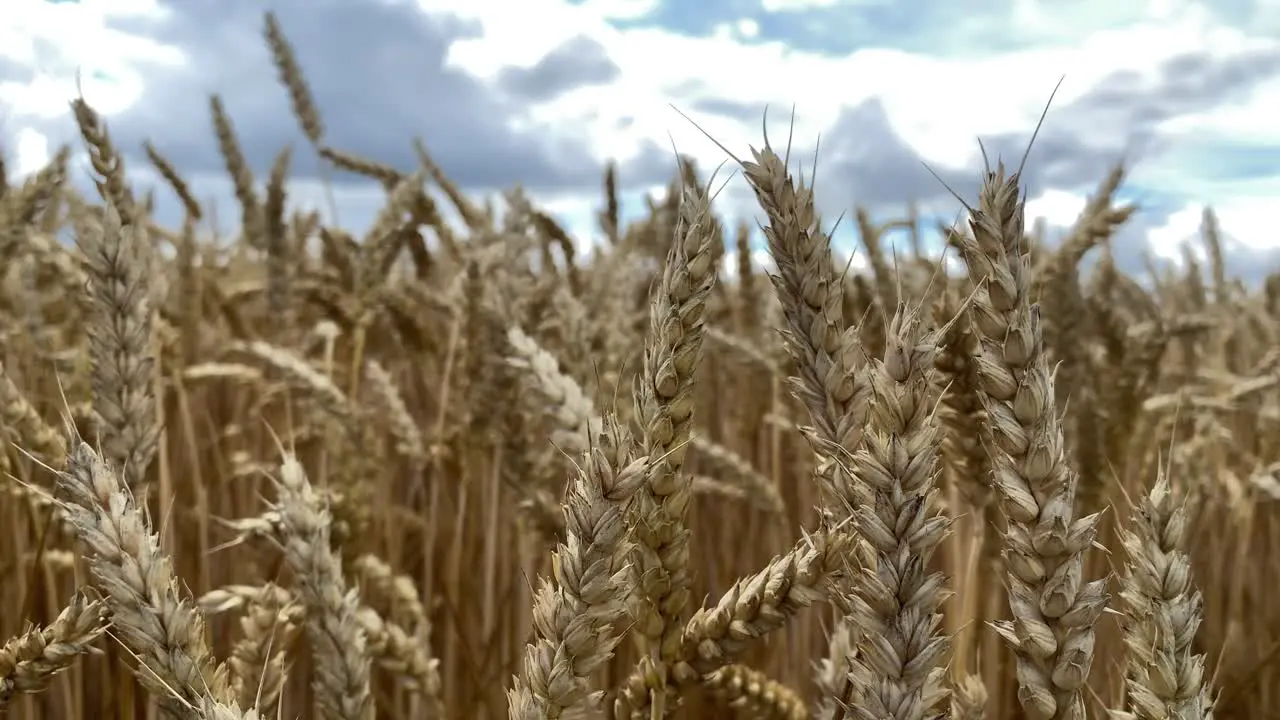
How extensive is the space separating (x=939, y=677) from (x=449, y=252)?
2248mm

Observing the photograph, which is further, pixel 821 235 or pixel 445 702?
pixel 445 702

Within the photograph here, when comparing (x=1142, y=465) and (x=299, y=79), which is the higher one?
(x=299, y=79)

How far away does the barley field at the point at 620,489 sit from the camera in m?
0.57

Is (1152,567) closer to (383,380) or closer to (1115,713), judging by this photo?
(1115,713)

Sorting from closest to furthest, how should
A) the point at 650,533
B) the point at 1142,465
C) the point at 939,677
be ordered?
the point at 939,677
the point at 650,533
the point at 1142,465

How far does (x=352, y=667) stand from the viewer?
2.64ft

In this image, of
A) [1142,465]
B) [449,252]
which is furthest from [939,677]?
[449,252]

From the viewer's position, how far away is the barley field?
1.87ft

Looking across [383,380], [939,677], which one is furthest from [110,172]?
[939,677]

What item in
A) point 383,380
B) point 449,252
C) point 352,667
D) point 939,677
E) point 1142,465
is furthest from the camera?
point 449,252

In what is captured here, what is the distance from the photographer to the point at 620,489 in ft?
1.80

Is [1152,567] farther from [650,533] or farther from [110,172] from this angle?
[110,172]

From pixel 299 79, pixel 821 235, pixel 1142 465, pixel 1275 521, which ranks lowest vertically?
pixel 1275 521

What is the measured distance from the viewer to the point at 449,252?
2660 millimetres
